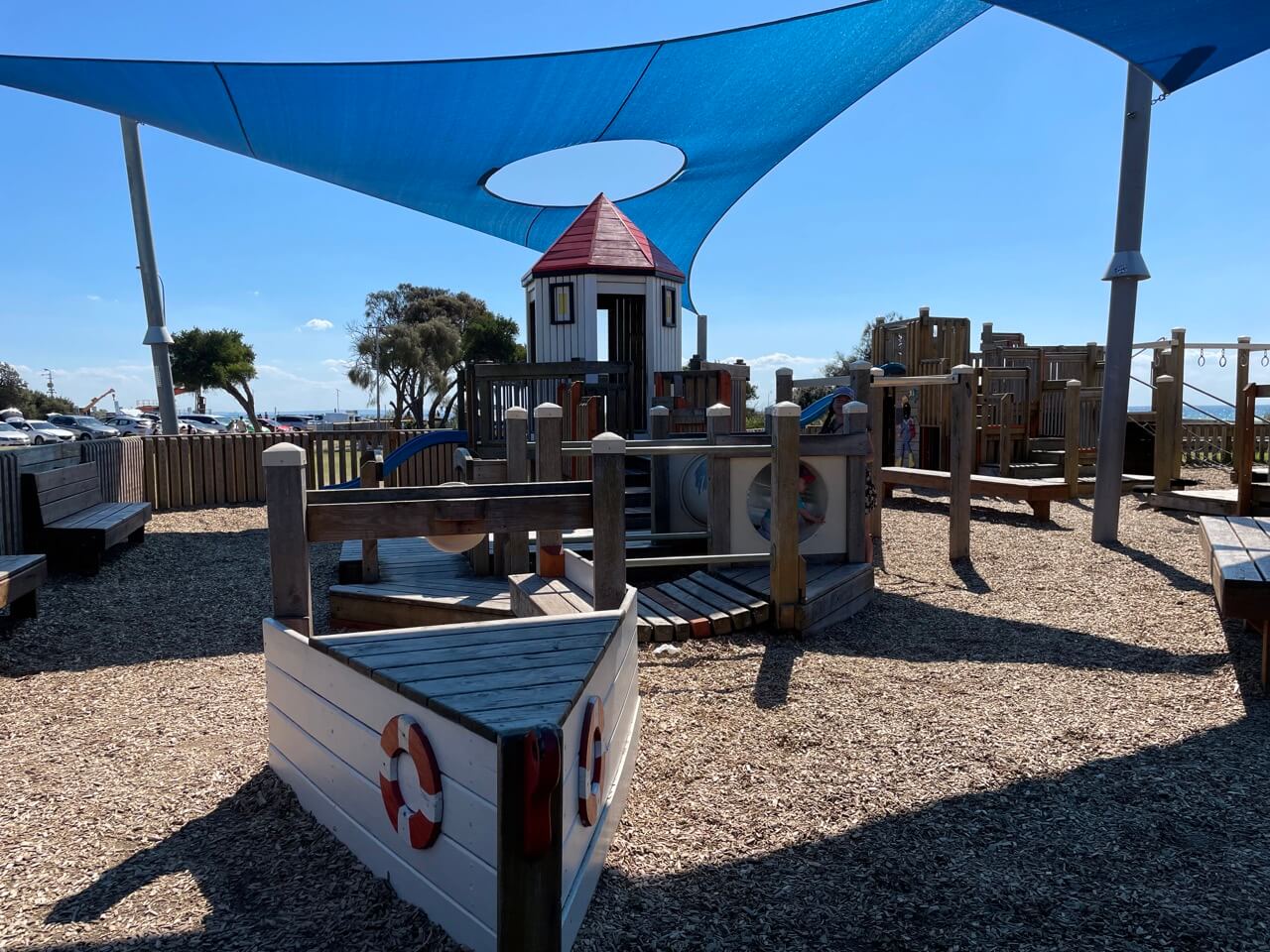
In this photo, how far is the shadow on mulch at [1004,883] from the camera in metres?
2.59

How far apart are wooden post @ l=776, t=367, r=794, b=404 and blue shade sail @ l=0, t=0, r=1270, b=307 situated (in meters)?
4.01

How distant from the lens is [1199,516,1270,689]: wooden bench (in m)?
4.52

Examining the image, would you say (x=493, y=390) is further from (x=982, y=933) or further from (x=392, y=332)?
(x=392, y=332)

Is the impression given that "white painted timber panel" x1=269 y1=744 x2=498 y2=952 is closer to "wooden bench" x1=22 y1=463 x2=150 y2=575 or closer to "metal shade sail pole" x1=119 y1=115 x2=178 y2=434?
"wooden bench" x1=22 y1=463 x2=150 y2=575

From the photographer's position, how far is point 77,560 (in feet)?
26.7

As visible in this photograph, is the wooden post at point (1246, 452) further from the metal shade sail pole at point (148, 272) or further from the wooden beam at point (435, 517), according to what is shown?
the metal shade sail pole at point (148, 272)

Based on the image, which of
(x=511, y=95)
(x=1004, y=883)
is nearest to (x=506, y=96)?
(x=511, y=95)

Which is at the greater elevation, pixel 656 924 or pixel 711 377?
pixel 711 377

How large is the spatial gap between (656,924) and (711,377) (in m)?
9.17

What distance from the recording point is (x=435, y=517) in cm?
363

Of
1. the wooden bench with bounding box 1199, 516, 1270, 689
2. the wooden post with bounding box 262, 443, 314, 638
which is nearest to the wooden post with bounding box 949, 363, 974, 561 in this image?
the wooden bench with bounding box 1199, 516, 1270, 689

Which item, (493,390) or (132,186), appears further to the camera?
(132,186)

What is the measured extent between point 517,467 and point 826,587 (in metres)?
2.65

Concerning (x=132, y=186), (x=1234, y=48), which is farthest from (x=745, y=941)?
(x=132, y=186)
